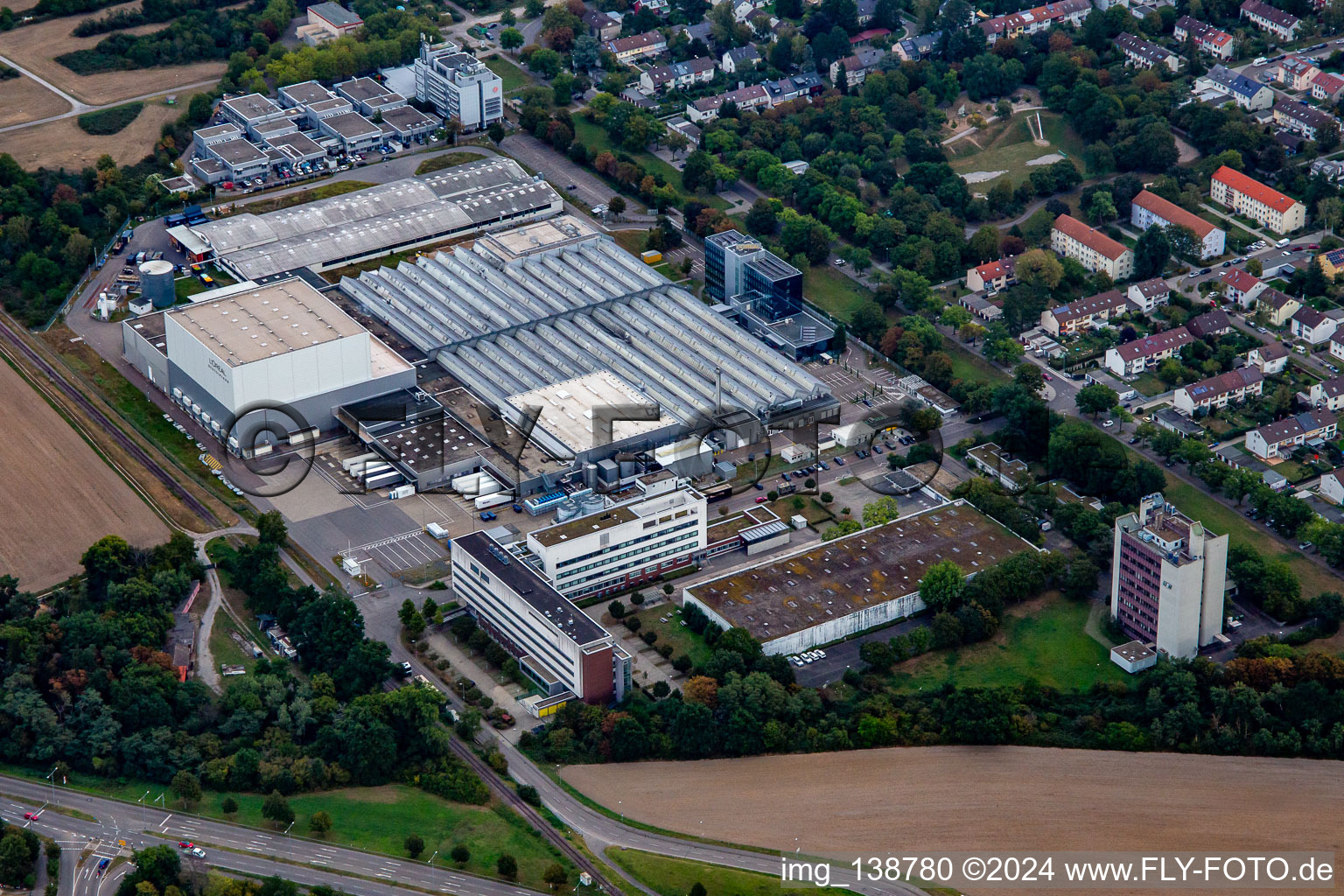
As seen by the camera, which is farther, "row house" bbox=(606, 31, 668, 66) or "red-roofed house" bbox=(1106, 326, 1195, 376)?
"row house" bbox=(606, 31, 668, 66)

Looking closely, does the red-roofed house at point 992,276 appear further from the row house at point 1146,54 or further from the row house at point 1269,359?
the row house at point 1146,54

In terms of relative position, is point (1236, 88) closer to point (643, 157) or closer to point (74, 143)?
point (643, 157)

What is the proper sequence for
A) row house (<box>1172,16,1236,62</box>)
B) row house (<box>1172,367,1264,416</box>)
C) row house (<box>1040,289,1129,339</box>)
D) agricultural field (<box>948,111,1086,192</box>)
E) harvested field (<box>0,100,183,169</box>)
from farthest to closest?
1. row house (<box>1172,16,1236,62</box>)
2. harvested field (<box>0,100,183,169</box>)
3. agricultural field (<box>948,111,1086,192</box>)
4. row house (<box>1040,289,1129,339</box>)
5. row house (<box>1172,367,1264,416</box>)

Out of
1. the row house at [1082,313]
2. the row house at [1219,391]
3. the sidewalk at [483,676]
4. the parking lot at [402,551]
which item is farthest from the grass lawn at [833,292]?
the sidewalk at [483,676]

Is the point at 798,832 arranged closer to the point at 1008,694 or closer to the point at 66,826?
the point at 1008,694

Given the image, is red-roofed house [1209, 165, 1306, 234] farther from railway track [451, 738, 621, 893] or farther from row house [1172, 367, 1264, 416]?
railway track [451, 738, 621, 893]

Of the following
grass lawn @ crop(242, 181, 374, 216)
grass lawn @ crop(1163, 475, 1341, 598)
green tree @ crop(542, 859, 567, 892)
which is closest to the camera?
green tree @ crop(542, 859, 567, 892)

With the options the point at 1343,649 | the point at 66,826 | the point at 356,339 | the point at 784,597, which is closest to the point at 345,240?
the point at 356,339

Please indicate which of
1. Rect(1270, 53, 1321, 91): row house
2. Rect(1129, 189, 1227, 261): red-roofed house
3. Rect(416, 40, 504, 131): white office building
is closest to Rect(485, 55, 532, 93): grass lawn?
Rect(416, 40, 504, 131): white office building
